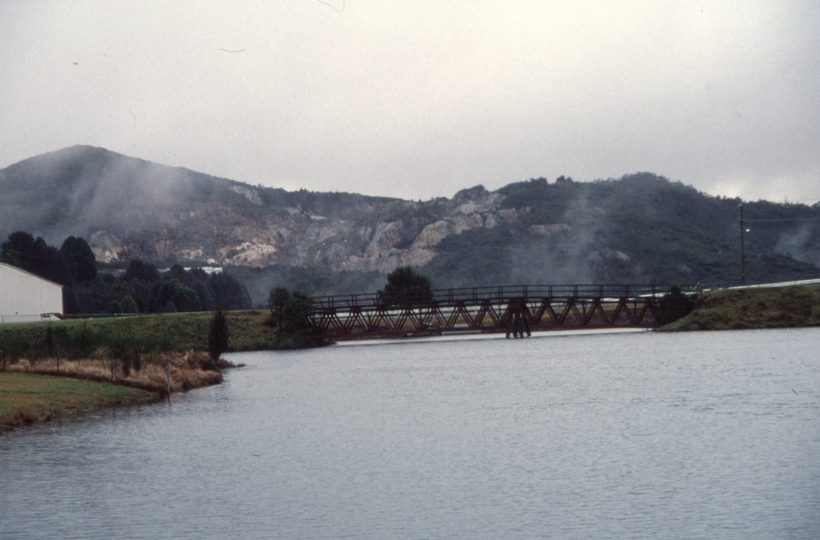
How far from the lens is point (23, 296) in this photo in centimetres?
10362

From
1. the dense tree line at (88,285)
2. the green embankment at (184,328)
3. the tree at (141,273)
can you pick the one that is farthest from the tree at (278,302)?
the tree at (141,273)

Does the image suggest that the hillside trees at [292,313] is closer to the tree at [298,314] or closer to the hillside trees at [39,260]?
the tree at [298,314]

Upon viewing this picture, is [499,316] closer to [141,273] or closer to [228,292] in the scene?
[228,292]

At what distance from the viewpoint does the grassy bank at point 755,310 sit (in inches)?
3469

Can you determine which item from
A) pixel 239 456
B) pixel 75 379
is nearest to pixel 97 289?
pixel 75 379

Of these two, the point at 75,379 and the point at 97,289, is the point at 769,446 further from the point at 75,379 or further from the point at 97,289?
the point at 97,289

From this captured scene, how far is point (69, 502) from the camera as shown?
23000mm

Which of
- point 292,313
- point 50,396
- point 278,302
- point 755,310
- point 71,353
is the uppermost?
point 278,302

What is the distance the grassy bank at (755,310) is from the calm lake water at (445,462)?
40.9m

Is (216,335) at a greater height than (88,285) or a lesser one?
lesser

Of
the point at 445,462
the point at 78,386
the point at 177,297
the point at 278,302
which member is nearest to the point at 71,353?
the point at 78,386

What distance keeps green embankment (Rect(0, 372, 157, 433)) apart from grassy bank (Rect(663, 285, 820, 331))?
6003 centimetres

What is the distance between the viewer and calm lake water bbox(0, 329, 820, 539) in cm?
2038

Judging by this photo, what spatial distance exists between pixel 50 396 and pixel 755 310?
6762 centimetres
